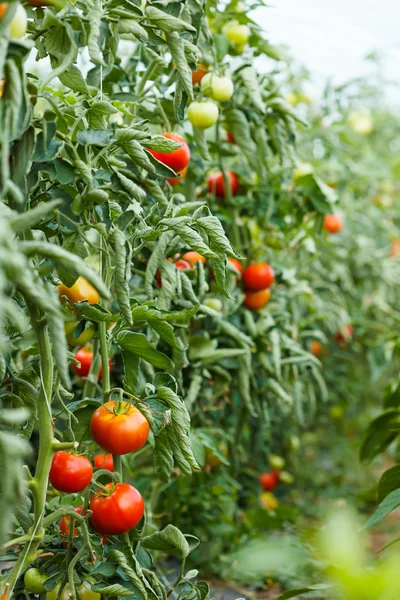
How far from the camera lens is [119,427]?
87 centimetres

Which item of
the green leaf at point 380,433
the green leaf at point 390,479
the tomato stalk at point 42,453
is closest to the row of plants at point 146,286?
the tomato stalk at point 42,453

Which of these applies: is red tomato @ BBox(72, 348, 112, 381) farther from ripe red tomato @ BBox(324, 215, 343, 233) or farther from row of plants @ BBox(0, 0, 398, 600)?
ripe red tomato @ BBox(324, 215, 343, 233)

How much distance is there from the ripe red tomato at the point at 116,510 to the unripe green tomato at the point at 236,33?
1.01 m

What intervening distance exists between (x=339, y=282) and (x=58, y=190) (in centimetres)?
177

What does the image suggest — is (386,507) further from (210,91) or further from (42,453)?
(210,91)

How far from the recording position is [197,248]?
0.85m

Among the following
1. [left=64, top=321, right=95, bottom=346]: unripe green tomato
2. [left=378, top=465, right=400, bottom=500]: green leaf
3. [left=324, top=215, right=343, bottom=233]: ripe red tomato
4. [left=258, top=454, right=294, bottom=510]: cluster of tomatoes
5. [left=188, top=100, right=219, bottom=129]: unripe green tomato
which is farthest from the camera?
[left=258, top=454, right=294, bottom=510]: cluster of tomatoes

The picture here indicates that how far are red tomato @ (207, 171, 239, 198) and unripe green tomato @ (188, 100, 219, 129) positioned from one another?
0.36 meters

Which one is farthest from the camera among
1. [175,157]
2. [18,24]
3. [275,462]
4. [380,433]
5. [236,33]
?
[275,462]

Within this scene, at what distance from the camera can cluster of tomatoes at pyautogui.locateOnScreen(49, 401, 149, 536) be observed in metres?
0.87

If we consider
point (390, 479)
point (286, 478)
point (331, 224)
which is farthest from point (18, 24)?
point (286, 478)

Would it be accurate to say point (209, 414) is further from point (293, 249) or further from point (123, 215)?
point (123, 215)

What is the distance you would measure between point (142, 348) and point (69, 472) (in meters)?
0.20

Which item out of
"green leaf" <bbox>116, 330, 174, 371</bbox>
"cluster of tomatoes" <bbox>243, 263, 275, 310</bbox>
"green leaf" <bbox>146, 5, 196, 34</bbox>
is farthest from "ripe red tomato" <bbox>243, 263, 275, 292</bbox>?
→ "green leaf" <bbox>146, 5, 196, 34</bbox>
